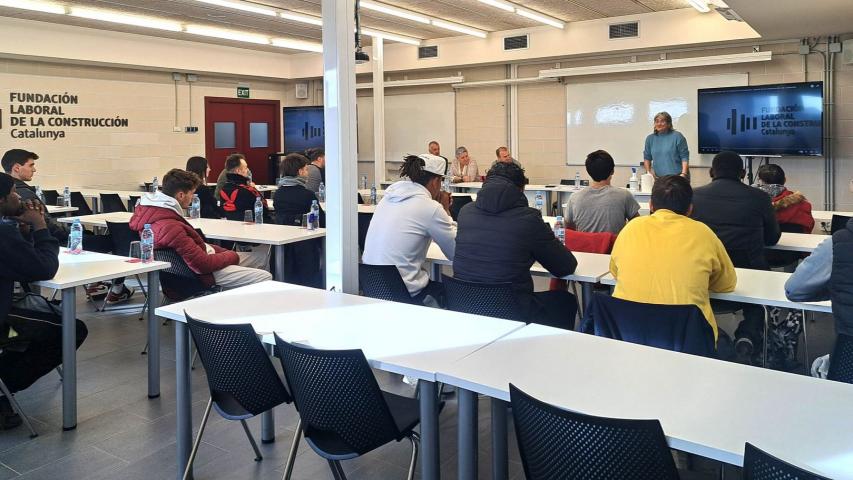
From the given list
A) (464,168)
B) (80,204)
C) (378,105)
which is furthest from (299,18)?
(80,204)

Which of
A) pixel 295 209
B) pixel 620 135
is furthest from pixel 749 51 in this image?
pixel 295 209

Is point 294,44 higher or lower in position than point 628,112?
higher

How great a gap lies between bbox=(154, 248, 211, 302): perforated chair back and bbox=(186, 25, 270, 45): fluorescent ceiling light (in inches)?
243

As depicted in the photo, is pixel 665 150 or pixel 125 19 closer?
pixel 665 150

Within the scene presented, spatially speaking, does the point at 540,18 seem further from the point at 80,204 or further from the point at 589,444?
the point at 589,444

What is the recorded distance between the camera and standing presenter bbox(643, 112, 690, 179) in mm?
8297

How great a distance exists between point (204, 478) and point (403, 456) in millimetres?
830

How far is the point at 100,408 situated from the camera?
3.63 metres

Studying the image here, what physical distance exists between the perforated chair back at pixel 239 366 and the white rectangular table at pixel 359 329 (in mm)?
101

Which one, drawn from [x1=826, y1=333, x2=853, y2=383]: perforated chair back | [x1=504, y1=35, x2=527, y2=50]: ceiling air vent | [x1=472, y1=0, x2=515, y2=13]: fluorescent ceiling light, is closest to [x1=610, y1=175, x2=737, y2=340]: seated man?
[x1=826, y1=333, x2=853, y2=383]: perforated chair back

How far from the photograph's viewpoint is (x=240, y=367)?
96.7 inches

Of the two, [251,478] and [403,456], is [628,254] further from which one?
[251,478]

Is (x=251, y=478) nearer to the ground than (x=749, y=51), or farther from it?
nearer to the ground

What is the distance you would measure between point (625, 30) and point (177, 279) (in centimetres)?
710
